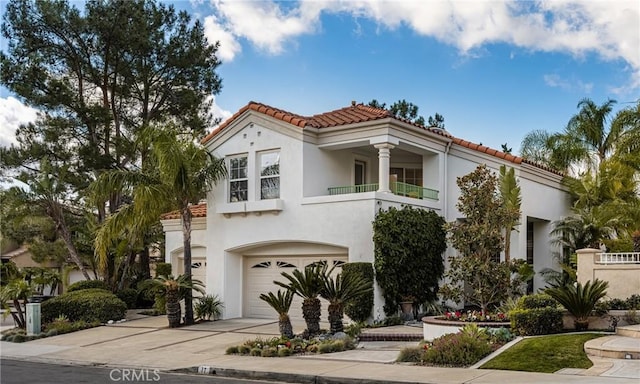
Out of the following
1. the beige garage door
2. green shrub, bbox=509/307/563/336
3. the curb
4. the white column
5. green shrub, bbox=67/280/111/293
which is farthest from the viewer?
green shrub, bbox=67/280/111/293

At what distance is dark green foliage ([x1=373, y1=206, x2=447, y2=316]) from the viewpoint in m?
20.6

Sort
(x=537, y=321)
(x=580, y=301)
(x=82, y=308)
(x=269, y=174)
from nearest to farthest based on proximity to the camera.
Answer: (x=537, y=321), (x=580, y=301), (x=269, y=174), (x=82, y=308)

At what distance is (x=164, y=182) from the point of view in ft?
73.4

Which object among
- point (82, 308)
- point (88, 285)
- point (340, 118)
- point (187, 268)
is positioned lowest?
point (82, 308)

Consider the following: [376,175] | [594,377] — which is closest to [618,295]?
[594,377]

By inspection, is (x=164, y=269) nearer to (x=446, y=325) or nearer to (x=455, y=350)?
(x=446, y=325)

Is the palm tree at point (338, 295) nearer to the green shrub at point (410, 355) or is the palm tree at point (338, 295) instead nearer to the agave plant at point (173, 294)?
the green shrub at point (410, 355)

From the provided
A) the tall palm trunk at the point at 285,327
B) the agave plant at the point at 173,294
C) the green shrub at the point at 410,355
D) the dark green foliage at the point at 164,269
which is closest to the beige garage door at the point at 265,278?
the agave plant at the point at 173,294

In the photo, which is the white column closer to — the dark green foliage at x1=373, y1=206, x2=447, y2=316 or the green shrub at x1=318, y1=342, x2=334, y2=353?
the dark green foliage at x1=373, y1=206, x2=447, y2=316

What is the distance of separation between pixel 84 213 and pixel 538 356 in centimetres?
2361

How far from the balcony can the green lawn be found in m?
8.78

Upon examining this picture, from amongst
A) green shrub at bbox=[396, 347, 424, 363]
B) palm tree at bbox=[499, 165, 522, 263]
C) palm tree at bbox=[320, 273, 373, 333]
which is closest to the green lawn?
green shrub at bbox=[396, 347, 424, 363]

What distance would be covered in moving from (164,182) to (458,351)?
40.0ft


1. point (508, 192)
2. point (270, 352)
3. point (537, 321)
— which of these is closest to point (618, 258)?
point (508, 192)
